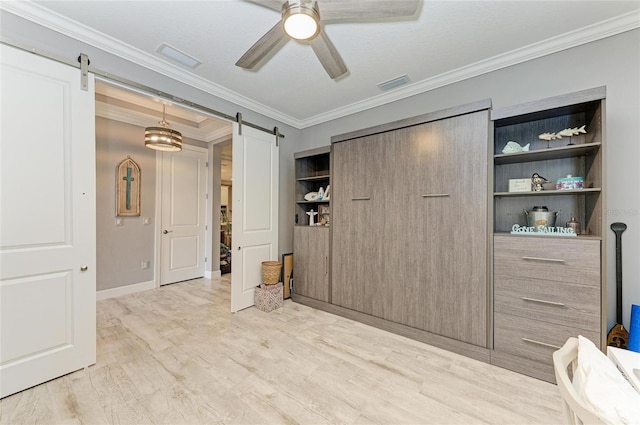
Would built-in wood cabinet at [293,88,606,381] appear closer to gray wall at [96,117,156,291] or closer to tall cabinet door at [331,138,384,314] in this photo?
tall cabinet door at [331,138,384,314]

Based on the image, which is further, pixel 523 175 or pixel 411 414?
pixel 523 175

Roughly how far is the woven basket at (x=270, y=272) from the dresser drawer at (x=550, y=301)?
251 cm

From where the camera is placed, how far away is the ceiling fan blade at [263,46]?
163cm

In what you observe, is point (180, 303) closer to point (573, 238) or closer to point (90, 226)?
point (90, 226)

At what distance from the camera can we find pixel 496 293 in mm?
2158

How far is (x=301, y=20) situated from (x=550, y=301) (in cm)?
262

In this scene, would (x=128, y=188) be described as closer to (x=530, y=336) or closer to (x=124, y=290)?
(x=124, y=290)

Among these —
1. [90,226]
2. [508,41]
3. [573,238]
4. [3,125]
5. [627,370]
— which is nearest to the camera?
[627,370]

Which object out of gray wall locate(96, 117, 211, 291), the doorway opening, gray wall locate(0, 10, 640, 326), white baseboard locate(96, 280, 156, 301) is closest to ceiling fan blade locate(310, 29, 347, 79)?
gray wall locate(0, 10, 640, 326)

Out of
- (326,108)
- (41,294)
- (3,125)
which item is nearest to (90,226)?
(41,294)

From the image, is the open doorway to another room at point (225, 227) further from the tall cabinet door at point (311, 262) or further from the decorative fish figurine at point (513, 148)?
the decorative fish figurine at point (513, 148)

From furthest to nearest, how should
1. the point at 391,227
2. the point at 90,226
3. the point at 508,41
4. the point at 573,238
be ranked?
the point at 391,227, the point at 508,41, the point at 90,226, the point at 573,238

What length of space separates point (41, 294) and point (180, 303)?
1.84 meters

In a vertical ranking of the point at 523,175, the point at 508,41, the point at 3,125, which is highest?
the point at 508,41
